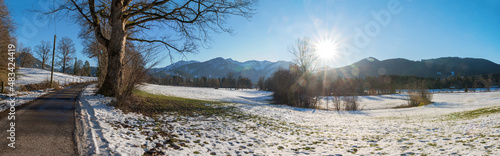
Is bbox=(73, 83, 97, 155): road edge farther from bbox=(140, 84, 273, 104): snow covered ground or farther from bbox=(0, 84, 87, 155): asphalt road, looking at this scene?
bbox=(140, 84, 273, 104): snow covered ground

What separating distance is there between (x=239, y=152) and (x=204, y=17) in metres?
8.85

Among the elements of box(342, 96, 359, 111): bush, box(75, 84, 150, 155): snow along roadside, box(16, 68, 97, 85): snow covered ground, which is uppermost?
box(16, 68, 97, 85): snow covered ground

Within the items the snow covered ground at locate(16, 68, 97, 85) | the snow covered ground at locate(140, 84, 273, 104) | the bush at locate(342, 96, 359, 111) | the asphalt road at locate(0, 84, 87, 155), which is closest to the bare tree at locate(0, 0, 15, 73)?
the snow covered ground at locate(16, 68, 97, 85)

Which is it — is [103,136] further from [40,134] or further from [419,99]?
[419,99]

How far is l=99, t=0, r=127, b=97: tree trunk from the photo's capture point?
10.8 meters

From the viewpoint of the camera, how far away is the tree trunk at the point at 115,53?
10.8m

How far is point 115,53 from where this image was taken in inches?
426

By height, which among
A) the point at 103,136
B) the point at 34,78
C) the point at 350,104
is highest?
the point at 34,78

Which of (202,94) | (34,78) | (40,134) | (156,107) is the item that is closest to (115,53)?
(156,107)

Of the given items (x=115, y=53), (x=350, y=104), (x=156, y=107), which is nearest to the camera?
(x=156, y=107)

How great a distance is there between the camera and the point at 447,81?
113 meters

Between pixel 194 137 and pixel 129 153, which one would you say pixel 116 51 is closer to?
pixel 194 137

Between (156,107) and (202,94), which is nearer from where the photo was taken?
(156,107)

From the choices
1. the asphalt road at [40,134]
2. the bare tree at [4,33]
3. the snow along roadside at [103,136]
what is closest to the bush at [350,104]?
the snow along roadside at [103,136]
